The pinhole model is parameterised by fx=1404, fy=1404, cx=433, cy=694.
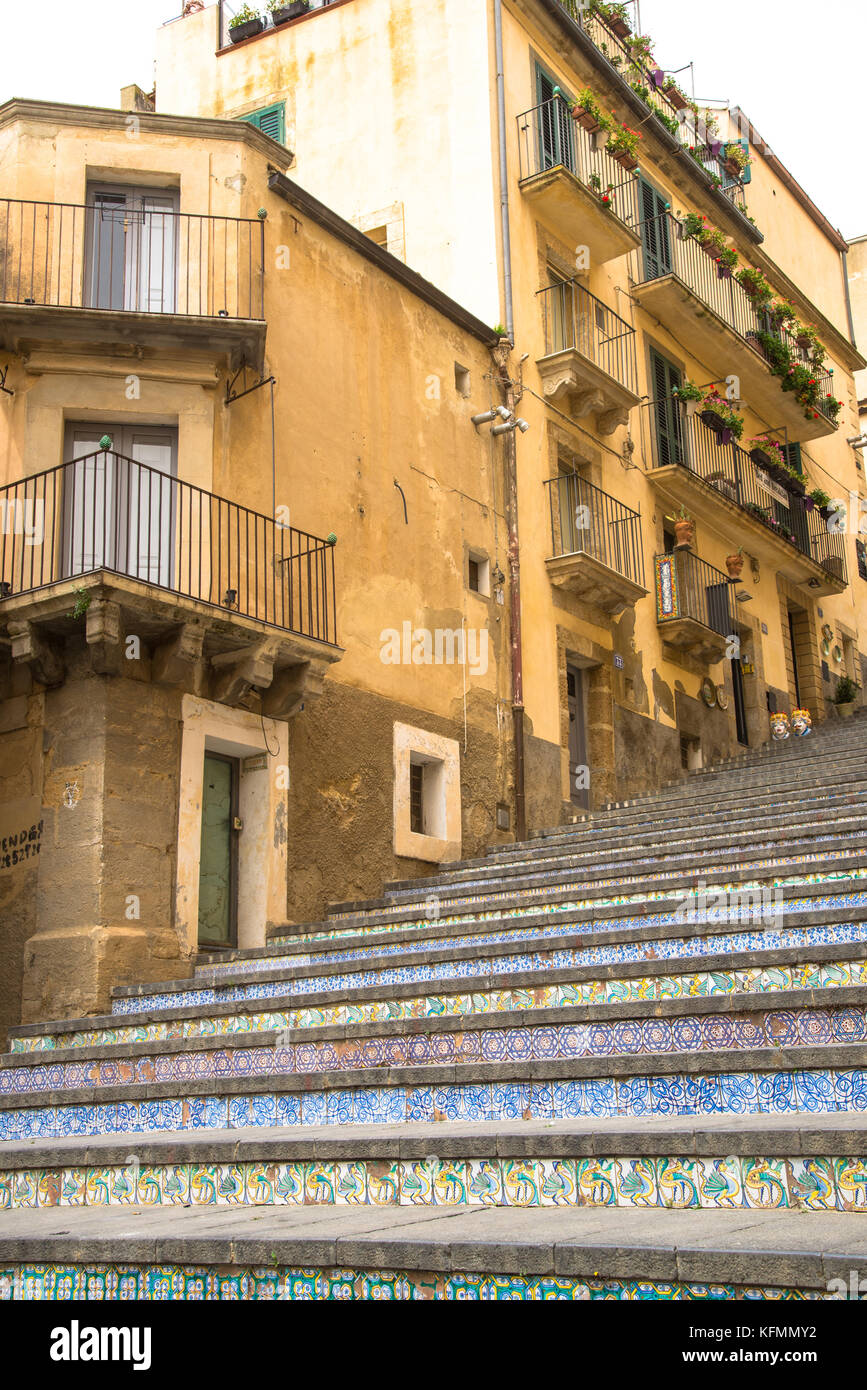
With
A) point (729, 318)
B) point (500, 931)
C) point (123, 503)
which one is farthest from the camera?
point (729, 318)

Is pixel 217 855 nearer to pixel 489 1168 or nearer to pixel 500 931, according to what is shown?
pixel 500 931

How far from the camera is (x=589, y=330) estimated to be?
64.6 ft

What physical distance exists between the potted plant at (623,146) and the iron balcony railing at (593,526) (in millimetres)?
5162

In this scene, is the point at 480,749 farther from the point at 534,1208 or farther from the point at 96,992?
the point at 534,1208

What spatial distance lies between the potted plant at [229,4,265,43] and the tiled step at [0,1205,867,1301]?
64.0 feet

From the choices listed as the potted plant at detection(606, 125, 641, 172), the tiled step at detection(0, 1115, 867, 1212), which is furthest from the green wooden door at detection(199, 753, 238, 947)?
the potted plant at detection(606, 125, 641, 172)

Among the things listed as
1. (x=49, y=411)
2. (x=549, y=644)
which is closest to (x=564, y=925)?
(x=49, y=411)

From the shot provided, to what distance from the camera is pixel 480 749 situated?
1571 centimetres

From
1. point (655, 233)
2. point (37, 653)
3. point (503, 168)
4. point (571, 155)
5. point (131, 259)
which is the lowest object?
point (37, 653)

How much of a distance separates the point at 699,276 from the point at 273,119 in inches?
306

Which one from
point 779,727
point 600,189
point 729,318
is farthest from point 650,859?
point 729,318

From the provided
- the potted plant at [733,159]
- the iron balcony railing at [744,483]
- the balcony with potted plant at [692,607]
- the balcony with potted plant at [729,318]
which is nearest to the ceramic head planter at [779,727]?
the balcony with potted plant at [692,607]

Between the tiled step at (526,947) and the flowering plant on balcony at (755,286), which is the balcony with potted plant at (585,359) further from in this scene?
the tiled step at (526,947)

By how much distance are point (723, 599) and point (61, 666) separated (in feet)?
46.7
